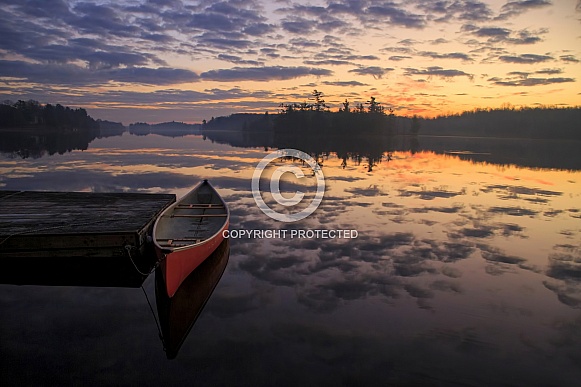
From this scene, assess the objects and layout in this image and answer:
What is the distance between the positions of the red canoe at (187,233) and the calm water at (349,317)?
2.79 feet

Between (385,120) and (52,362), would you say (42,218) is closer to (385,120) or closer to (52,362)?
(52,362)

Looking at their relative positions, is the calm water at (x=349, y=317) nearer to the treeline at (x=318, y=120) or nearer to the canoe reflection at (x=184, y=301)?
the canoe reflection at (x=184, y=301)

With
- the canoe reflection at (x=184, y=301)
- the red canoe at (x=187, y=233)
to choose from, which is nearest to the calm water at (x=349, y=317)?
the canoe reflection at (x=184, y=301)

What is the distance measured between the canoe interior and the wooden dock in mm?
487

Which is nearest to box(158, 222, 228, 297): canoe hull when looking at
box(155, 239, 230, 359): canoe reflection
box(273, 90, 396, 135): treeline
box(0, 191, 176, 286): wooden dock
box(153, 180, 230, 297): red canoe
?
box(153, 180, 230, 297): red canoe

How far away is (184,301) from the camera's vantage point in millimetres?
8539

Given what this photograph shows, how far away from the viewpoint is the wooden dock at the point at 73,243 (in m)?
9.50

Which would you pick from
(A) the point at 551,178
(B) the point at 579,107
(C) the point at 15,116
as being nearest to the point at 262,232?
(A) the point at 551,178

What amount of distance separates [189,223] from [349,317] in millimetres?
6946

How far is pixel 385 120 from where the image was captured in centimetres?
14438

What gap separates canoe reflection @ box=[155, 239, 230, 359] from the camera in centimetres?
721

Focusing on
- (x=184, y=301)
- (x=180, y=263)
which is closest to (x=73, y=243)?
(x=180, y=263)

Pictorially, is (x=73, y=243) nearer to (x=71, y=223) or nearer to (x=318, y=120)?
(x=71, y=223)

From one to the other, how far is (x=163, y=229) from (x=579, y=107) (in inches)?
8771
